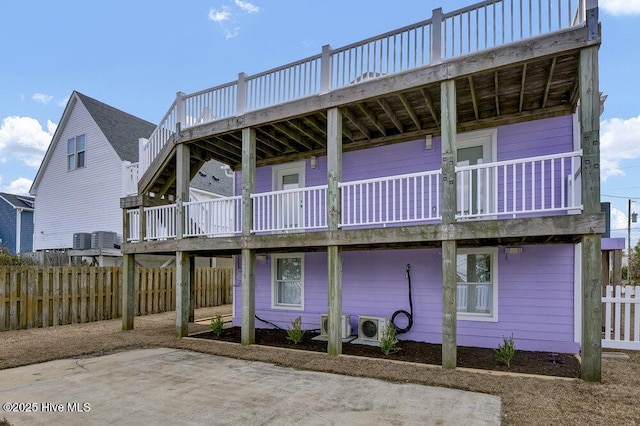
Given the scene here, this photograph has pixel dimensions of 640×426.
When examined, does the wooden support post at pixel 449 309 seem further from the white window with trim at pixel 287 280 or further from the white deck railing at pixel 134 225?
the white deck railing at pixel 134 225

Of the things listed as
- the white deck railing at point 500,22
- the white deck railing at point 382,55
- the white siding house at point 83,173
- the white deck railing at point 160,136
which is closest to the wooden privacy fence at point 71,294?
the white deck railing at point 160,136

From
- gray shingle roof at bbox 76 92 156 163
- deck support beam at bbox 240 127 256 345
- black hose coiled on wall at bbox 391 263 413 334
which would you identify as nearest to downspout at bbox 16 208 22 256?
gray shingle roof at bbox 76 92 156 163

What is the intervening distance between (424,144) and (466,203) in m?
1.58

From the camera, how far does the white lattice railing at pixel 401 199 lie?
6609mm

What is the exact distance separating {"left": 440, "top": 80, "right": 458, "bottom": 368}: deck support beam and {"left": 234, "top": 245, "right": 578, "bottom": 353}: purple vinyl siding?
203cm

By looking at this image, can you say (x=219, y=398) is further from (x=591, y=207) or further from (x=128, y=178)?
(x=128, y=178)

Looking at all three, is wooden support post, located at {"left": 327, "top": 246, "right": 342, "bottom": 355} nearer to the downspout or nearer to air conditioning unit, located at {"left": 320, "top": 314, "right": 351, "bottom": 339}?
air conditioning unit, located at {"left": 320, "top": 314, "right": 351, "bottom": 339}

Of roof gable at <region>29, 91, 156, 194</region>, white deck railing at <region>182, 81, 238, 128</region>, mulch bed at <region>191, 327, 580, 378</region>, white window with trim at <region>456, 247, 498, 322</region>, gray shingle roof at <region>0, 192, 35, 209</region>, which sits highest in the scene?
roof gable at <region>29, 91, 156, 194</region>

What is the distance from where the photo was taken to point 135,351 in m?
7.53

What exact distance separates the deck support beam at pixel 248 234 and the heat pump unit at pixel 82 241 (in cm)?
1105

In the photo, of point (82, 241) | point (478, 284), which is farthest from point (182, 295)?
point (82, 241)

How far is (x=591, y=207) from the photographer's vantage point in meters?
5.25

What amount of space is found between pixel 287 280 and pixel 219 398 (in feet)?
17.7

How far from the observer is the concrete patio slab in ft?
13.7
